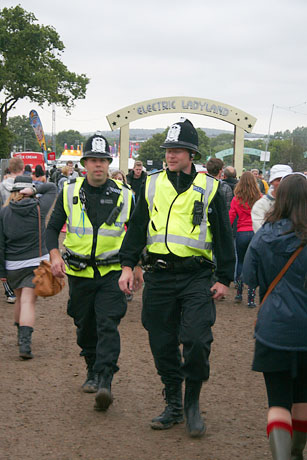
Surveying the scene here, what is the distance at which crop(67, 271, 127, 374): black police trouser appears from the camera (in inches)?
221

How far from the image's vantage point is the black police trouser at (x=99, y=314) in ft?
18.4

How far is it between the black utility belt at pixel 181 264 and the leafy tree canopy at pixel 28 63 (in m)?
47.3

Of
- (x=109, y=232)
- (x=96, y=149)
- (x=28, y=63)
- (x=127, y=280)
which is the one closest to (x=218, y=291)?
(x=127, y=280)

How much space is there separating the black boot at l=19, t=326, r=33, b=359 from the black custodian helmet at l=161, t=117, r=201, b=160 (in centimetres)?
307

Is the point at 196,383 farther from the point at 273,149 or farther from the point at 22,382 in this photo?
the point at 273,149

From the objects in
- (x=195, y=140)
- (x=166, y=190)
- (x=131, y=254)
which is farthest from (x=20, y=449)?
(x=195, y=140)

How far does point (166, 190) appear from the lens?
5039 mm

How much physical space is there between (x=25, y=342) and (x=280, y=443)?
13.1 ft

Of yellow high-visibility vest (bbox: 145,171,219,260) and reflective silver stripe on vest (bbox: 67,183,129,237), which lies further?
reflective silver stripe on vest (bbox: 67,183,129,237)

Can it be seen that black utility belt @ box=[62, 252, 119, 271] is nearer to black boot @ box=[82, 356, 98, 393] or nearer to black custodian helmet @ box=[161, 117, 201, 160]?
black boot @ box=[82, 356, 98, 393]

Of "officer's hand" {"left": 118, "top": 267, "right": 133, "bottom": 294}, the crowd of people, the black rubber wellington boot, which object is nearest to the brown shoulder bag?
the crowd of people

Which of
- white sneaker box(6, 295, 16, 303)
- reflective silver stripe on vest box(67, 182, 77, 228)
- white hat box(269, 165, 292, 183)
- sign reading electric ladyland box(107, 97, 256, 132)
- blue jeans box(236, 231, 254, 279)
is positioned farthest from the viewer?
sign reading electric ladyland box(107, 97, 256, 132)

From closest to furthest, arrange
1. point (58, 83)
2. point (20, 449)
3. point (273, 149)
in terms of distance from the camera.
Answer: point (20, 449), point (58, 83), point (273, 149)

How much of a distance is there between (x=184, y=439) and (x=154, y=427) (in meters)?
0.29
